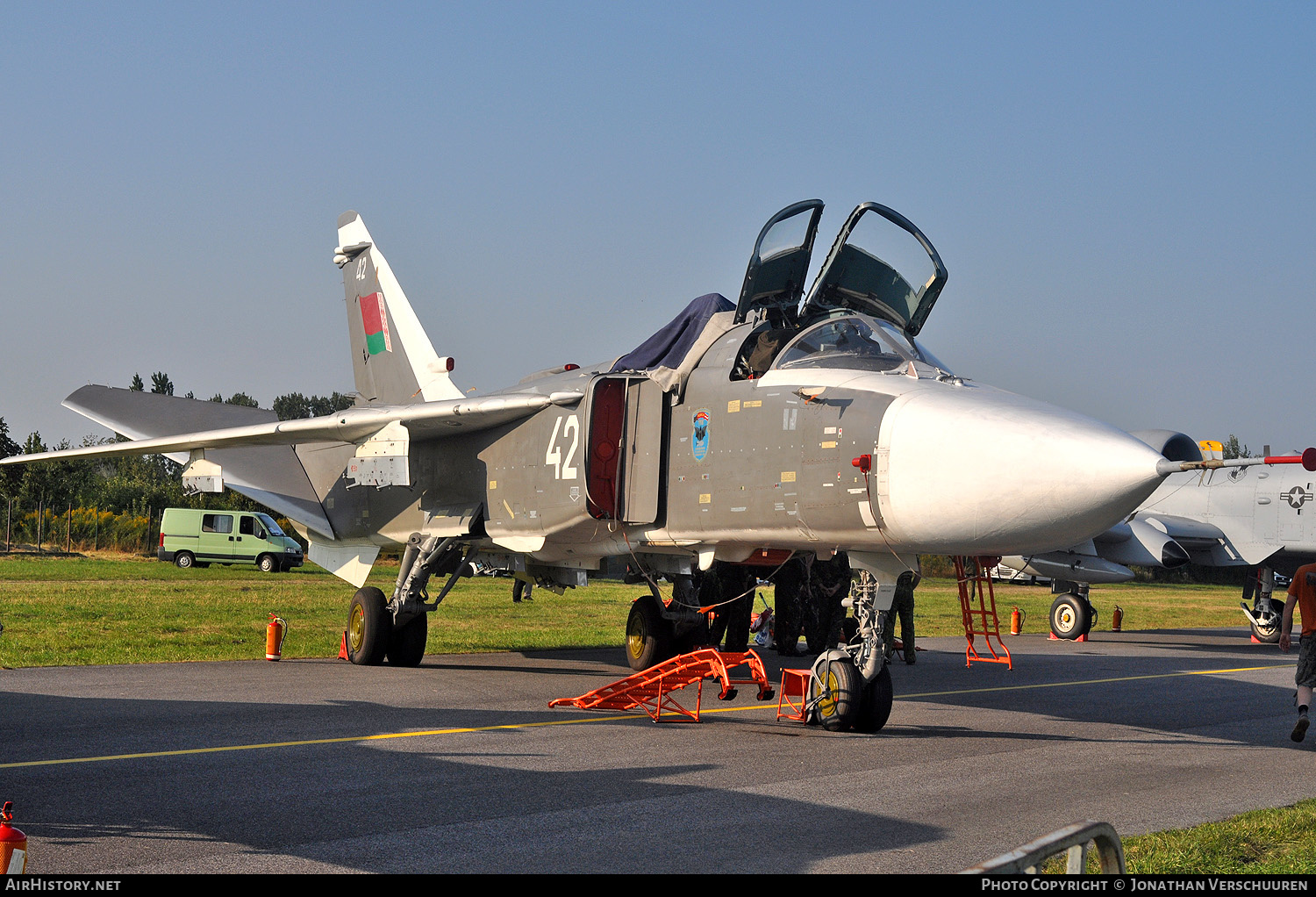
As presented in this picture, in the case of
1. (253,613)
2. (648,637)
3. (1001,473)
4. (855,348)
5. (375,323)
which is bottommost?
(253,613)

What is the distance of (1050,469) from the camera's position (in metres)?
7.21

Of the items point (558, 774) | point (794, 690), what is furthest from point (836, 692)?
point (558, 774)

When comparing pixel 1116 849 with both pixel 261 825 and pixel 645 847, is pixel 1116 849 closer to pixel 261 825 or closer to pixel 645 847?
pixel 645 847

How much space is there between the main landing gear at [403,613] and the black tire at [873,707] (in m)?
6.13

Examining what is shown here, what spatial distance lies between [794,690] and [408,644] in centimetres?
553

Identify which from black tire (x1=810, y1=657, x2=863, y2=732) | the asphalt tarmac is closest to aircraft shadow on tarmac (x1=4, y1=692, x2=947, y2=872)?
the asphalt tarmac

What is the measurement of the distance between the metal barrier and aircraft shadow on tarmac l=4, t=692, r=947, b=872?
1768 millimetres

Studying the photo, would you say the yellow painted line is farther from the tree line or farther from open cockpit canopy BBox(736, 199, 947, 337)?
the tree line

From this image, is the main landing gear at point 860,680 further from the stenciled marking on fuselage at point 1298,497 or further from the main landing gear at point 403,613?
the stenciled marking on fuselage at point 1298,497

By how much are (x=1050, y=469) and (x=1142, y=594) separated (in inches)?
1526

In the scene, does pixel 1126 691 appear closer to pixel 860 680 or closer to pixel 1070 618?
pixel 860 680

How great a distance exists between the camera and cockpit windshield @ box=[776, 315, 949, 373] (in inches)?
355

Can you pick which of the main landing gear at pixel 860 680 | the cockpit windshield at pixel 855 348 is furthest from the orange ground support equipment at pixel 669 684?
the cockpit windshield at pixel 855 348

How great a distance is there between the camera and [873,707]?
353 inches
